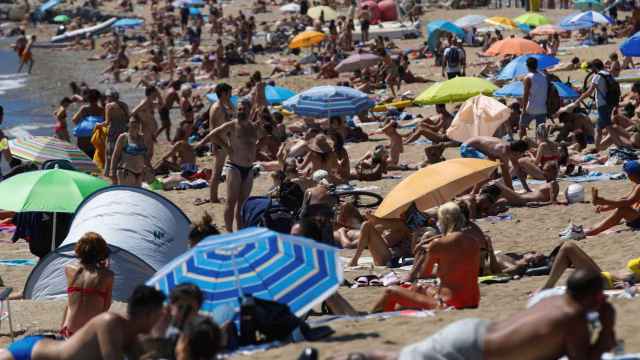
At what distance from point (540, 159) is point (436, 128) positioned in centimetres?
435

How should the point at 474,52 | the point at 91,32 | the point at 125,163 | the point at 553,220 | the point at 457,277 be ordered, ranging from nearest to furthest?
the point at 457,277 → the point at 553,220 → the point at 125,163 → the point at 474,52 → the point at 91,32

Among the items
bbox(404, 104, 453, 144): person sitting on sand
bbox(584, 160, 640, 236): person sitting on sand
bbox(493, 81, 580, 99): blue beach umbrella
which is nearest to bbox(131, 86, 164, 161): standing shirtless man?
bbox(404, 104, 453, 144): person sitting on sand

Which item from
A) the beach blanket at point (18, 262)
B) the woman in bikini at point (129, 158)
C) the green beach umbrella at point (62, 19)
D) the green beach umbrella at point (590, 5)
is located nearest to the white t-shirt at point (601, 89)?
the woman in bikini at point (129, 158)

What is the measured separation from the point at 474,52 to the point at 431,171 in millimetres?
20327

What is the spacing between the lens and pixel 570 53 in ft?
90.7

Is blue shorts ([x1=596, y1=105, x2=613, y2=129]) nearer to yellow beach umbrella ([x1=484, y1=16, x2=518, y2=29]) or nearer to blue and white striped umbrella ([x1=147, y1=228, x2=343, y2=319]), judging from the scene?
blue and white striped umbrella ([x1=147, y1=228, x2=343, y2=319])

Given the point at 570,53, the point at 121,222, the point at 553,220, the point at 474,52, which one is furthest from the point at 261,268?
the point at 474,52

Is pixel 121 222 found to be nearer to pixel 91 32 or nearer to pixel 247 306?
pixel 247 306

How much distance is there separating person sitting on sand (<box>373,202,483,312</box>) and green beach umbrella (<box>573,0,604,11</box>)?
81.9 ft

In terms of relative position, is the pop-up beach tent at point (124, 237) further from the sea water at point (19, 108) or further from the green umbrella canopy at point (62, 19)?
the green umbrella canopy at point (62, 19)

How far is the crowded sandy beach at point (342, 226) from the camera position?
6445mm

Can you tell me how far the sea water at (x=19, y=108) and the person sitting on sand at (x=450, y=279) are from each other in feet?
47.4

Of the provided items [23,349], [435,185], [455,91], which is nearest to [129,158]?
[435,185]

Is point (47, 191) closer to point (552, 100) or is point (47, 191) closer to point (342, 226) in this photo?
point (342, 226)
